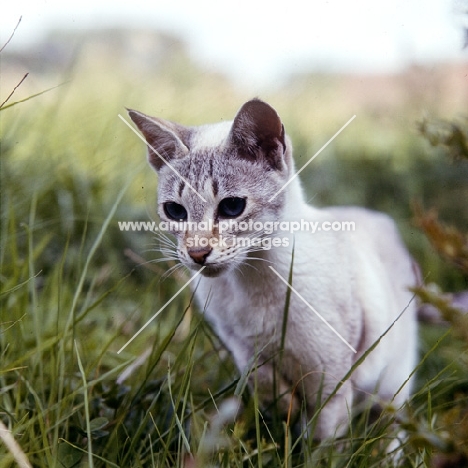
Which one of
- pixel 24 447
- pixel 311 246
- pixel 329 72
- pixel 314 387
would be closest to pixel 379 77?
pixel 329 72

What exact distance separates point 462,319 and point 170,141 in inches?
39.0

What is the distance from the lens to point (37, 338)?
1.76 meters

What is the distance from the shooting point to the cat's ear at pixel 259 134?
1528mm

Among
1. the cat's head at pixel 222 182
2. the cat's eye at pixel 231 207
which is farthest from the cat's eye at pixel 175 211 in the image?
the cat's eye at pixel 231 207

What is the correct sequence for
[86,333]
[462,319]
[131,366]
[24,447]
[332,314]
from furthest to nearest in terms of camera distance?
[86,333] < [131,366] < [332,314] < [24,447] < [462,319]

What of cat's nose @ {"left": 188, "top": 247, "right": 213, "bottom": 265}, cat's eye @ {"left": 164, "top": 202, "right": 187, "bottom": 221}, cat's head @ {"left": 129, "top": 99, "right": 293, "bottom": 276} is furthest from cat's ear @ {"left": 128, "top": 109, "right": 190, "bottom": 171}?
cat's nose @ {"left": 188, "top": 247, "right": 213, "bottom": 265}

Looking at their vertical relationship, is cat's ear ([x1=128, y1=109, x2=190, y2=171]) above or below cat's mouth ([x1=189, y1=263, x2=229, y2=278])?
above

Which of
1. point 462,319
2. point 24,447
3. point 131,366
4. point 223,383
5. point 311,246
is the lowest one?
point 223,383

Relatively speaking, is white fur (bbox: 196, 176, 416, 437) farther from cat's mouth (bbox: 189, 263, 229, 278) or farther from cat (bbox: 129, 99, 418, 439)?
cat's mouth (bbox: 189, 263, 229, 278)

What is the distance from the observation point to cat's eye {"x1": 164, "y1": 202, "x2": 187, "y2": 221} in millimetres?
1667

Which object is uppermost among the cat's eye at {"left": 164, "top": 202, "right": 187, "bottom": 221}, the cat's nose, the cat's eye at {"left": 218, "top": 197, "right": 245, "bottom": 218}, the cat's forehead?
the cat's forehead

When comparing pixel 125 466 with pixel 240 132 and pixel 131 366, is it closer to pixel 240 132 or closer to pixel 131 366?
pixel 131 366

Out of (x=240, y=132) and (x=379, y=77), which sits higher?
(x=240, y=132)

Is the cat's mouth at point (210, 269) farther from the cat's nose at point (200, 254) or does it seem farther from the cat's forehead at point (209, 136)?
the cat's forehead at point (209, 136)
